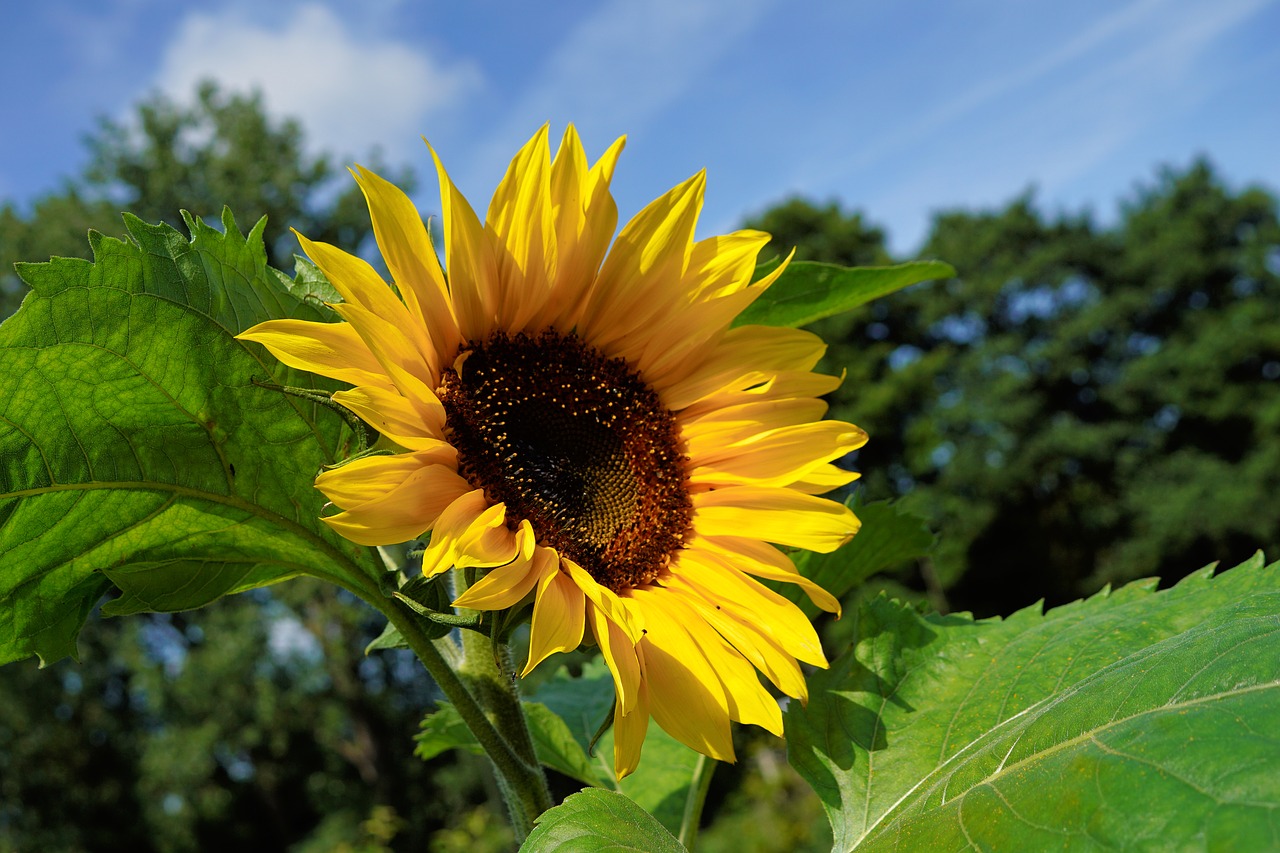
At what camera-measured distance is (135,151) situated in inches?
827

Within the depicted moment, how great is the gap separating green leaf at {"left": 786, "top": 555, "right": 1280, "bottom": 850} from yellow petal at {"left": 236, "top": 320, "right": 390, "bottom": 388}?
0.58 metres

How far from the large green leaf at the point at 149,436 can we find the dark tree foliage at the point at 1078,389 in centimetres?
2180

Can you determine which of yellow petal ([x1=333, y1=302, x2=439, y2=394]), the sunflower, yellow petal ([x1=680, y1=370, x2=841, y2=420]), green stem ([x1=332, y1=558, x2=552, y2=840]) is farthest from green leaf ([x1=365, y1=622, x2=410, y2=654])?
yellow petal ([x1=680, y1=370, x2=841, y2=420])

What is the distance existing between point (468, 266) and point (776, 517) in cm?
42

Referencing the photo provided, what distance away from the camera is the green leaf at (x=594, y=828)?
0.75 meters

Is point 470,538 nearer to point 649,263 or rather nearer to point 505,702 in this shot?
point 505,702

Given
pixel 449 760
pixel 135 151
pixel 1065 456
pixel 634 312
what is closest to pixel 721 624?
pixel 634 312

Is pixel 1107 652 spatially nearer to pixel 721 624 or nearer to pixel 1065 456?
pixel 721 624

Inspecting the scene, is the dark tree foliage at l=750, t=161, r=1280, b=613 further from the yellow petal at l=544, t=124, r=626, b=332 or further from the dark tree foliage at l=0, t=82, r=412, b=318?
the yellow petal at l=544, t=124, r=626, b=332

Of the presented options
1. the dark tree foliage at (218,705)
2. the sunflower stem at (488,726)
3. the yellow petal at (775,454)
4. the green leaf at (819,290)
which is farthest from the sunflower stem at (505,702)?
the dark tree foliage at (218,705)

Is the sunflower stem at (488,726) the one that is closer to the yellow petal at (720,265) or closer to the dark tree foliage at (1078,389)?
the yellow petal at (720,265)

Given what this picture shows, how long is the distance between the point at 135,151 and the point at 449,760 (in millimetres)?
14203

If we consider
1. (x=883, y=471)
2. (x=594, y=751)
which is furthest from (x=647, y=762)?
(x=883, y=471)

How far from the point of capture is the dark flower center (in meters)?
1.10
